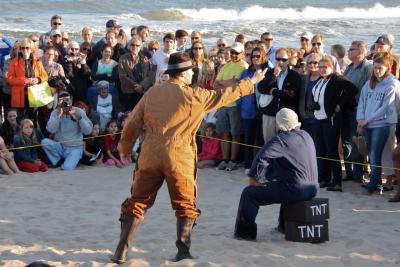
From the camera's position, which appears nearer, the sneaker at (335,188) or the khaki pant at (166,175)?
the khaki pant at (166,175)

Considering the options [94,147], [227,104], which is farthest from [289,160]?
[94,147]

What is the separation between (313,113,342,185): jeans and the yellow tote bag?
4.01 m

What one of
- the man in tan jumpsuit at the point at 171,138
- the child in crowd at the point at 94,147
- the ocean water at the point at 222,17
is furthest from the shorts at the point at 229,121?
the ocean water at the point at 222,17

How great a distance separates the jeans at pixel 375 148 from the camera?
9812 mm

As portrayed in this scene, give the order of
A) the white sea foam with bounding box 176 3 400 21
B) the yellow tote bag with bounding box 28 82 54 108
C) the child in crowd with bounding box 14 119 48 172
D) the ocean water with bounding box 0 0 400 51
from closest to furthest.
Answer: the child in crowd with bounding box 14 119 48 172
the yellow tote bag with bounding box 28 82 54 108
the ocean water with bounding box 0 0 400 51
the white sea foam with bounding box 176 3 400 21

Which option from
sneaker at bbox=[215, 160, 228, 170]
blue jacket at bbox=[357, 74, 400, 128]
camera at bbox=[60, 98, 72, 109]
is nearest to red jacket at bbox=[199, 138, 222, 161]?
sneaker at bbox=[215, 160, 228, 170]

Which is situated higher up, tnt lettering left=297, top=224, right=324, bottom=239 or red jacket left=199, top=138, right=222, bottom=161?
tnt lettering left=297, top=224, right=324, bottom=239

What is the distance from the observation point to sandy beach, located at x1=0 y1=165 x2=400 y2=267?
729cm

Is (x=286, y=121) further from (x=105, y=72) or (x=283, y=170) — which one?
(x=105, y=72)

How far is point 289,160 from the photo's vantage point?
7555 millimetres

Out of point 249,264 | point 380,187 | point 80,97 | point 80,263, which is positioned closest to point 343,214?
point 380,187

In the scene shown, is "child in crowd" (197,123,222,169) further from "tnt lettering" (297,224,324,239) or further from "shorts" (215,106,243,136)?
"tnt lettering" (297,224,324,239)

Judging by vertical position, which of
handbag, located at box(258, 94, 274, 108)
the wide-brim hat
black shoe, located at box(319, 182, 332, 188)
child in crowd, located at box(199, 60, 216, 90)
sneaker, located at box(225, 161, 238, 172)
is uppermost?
the wide-brim hat

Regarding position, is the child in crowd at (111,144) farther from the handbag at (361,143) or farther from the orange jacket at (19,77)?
the handbag at (361,143)
